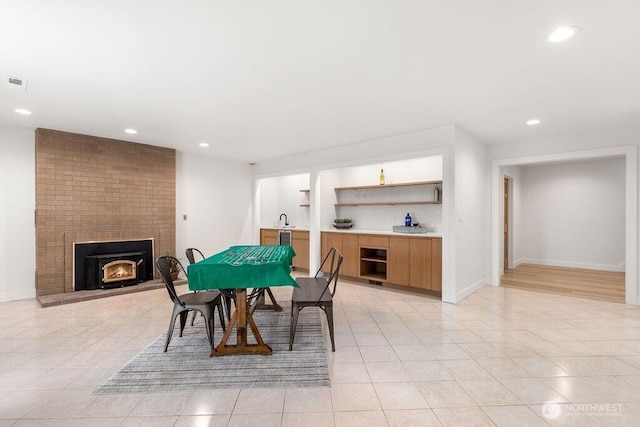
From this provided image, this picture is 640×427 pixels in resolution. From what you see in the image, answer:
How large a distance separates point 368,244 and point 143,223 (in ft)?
13.7

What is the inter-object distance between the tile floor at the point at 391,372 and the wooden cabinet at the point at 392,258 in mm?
672

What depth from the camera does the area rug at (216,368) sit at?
7.37 feet

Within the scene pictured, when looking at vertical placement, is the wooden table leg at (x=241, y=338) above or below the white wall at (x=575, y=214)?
below

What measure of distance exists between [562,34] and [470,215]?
3.08 metres

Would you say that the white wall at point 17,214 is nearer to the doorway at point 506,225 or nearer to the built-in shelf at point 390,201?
the built-in shelf at point 390,201

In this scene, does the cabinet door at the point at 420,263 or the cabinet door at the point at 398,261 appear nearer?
the cabinet door at the point at 420,263

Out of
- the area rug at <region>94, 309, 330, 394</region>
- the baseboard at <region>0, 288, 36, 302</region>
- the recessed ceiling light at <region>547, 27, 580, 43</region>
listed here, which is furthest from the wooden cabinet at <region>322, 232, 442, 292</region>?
the baseboard at <region>0, 288, 36, 302</region>

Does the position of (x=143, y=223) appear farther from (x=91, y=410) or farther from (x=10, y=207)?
(x=91, y=410)

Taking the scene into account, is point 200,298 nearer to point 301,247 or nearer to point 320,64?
point 320,64

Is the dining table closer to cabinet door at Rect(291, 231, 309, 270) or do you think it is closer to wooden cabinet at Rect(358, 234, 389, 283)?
wooden cabinet at Rect(358, 234, 389, 283)

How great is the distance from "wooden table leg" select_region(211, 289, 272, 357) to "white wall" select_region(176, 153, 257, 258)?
13.0 feet

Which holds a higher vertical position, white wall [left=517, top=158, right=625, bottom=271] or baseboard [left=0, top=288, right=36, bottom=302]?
white wall [left=517, top=158, right=625, bottom=271]

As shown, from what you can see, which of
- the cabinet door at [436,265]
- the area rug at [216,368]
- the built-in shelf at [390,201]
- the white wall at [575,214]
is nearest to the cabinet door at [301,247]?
the built-in shelf at [390,201]

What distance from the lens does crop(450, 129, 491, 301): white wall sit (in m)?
4.36
